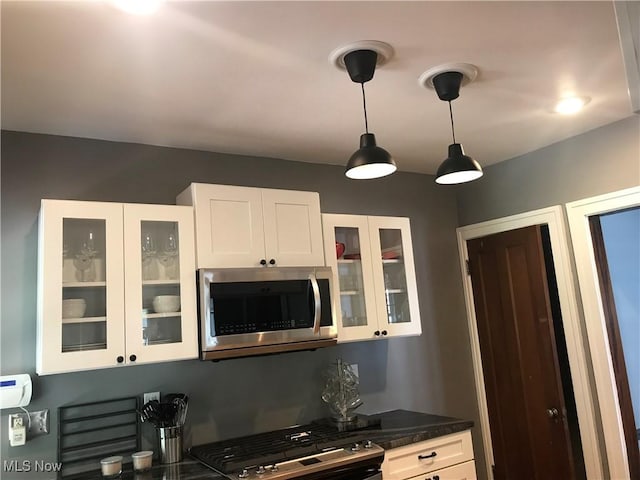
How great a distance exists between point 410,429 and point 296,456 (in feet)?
2.36

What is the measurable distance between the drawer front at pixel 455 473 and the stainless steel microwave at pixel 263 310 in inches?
33.5

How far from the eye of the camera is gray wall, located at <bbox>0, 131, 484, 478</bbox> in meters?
2.36

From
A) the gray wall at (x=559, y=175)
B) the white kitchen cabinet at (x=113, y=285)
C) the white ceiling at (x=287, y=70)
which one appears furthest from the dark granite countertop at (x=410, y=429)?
the white ceiling at (x=287, y=70)

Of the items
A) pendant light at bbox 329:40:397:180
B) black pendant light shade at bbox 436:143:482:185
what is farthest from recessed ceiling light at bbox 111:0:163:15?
black pendant light shade at bbox 436:143:482:185

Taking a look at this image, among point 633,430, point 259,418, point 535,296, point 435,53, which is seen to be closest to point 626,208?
point 535,296

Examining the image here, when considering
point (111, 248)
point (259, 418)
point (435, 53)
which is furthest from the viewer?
point (259, 418)

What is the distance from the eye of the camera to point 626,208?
2.93 metres

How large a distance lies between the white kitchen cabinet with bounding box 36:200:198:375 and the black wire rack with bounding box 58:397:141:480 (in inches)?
14.2

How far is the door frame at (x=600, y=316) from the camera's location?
2.93 meters

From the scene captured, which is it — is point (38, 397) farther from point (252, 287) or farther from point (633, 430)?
point (633, 430)

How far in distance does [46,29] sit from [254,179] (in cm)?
155

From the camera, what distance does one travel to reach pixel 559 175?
10.7ft

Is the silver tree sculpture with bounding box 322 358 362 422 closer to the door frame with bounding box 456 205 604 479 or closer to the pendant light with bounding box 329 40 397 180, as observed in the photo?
the door frame with bounding box 456 205 604 479

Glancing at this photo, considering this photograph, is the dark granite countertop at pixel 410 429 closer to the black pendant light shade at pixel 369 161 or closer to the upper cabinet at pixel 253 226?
the upper cabinet at pixel 253 226
